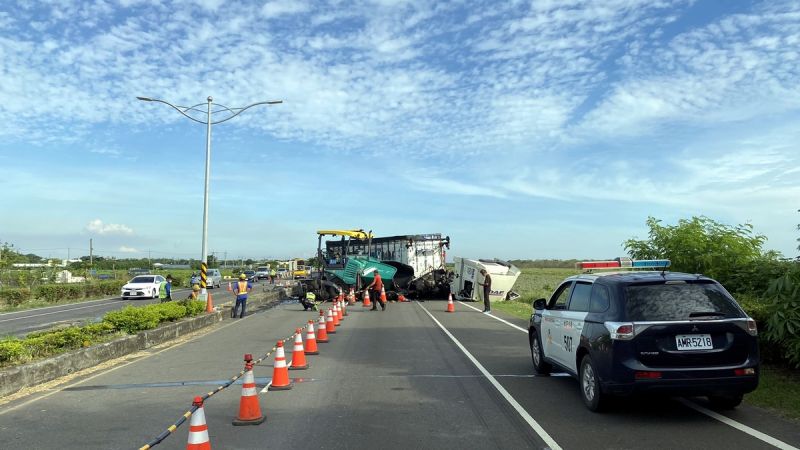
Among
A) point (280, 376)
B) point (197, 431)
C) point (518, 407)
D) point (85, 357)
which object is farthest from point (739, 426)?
point (85, 357)

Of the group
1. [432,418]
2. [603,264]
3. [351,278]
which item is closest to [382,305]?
[351,278]

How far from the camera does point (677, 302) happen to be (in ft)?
21.4

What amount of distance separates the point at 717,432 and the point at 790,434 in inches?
26.1

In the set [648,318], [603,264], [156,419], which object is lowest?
[156,419]

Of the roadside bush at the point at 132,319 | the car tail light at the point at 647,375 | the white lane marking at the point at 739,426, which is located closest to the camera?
the white lane marking at the point at 739,426

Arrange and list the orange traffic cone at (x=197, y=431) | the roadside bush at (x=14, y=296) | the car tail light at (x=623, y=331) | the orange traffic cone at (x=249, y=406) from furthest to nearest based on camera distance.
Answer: the roadside bush at (x=14, y=296) < the orange traffic cone at (x=249, y=406) < the car tail light at (x=623, y=331) < the orange traffic cone at (x=197, y=431)

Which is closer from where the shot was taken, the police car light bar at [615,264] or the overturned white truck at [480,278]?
the police car light bar at [615,264]

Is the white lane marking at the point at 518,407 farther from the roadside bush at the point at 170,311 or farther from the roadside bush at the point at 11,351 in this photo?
the roadside bush at the point at 170,311

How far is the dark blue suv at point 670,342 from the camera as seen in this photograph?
20.4 feet

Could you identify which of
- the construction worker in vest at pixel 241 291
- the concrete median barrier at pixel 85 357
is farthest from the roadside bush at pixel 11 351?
the construction worker in vest at pixel 241 291

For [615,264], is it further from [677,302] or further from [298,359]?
[298,359]

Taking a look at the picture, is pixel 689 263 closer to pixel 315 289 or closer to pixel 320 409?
pixel 320 409

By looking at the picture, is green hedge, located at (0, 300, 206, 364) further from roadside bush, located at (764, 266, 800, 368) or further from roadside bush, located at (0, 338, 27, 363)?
Result: roadside bush, located at (764, 266, 800, 368)

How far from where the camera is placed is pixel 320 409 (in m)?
7.14
